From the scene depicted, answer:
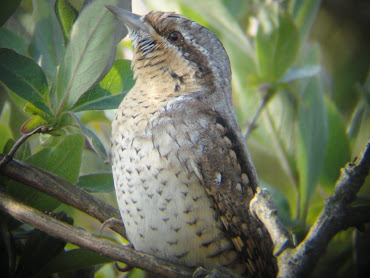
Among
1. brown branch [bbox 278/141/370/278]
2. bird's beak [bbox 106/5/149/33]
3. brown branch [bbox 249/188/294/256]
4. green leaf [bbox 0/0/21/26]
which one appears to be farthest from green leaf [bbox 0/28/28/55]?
brown branch [bbox 278/141/370/278]

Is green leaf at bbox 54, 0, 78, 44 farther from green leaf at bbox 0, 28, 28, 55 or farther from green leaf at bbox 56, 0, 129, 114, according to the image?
green leaf at bbox 0, 28, 28, 55

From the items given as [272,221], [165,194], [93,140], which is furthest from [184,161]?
[272,221]

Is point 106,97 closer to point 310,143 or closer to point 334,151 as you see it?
point 310,143

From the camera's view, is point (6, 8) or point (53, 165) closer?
point (6, 8)

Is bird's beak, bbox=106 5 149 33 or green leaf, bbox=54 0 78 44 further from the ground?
green leaf, bbox=54 0 78 44

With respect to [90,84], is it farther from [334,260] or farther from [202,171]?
[334,260]

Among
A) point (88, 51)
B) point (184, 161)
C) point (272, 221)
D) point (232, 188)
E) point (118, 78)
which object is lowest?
point (232, 188)
